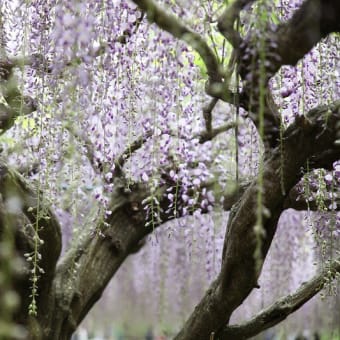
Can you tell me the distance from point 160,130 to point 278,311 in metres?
0.89

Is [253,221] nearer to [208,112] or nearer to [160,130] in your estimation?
[160,130]

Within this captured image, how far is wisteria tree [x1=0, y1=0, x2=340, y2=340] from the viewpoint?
1981 millimetres

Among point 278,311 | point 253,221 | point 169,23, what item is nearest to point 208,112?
Result: point 253,221

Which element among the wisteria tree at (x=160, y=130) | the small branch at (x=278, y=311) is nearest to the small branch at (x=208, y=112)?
the wisteria tree at (x=160, y=130)

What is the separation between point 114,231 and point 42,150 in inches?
27.1

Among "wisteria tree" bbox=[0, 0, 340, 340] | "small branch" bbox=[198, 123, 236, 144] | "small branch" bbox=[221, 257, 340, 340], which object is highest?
"small branch" bbox=[198, 123, 236, 144]

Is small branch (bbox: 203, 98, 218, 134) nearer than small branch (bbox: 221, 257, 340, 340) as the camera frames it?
No

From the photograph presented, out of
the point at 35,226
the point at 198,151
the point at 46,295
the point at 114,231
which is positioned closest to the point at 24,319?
the point at 46,295

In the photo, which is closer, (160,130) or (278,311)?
(160,130)

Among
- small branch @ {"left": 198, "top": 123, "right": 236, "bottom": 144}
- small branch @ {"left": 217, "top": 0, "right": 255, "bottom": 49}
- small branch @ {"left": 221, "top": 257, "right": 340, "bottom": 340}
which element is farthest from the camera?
small branch @ {"left": 198, "top": 123, "right": 236, "bottom": 144}

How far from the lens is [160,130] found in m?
2.62

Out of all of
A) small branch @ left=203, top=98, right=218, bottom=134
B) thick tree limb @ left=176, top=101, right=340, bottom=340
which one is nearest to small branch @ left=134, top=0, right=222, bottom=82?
thick tree limb @ left=176, top=101, right=340, bottom=340

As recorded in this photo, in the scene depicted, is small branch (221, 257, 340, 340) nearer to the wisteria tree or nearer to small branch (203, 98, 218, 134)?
the wisteria tree

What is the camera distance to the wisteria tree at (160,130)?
198 centimetres
